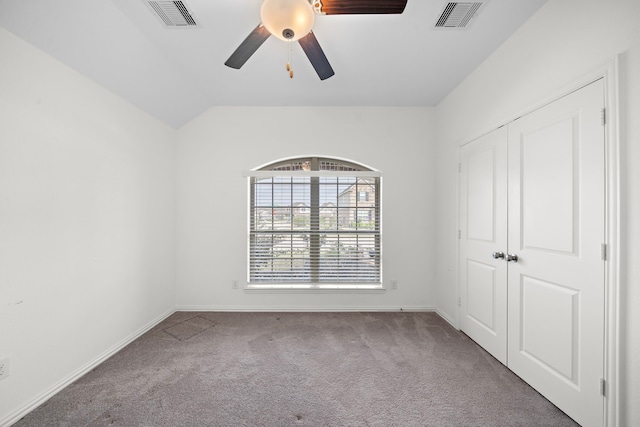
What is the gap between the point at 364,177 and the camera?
137 inches

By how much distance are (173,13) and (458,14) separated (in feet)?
6.81

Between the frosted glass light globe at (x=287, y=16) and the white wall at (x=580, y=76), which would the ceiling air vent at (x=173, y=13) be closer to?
the frosted glass light globe at (x=287, y=16)

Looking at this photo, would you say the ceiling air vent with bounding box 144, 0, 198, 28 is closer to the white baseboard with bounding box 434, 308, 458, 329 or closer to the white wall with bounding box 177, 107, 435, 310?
the white wall with bounding box 177, 107, 435, 310

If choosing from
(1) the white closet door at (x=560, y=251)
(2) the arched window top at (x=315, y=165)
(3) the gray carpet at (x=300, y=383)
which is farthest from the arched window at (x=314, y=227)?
(1) the white closet door at (x=560, y=251)

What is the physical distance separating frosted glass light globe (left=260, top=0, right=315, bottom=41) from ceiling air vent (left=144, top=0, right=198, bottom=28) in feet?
2.80

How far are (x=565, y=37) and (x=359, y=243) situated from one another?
2642 millimetres

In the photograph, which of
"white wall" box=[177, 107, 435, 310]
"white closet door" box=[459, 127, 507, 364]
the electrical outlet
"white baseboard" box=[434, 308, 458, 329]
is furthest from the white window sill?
the electrical outlet

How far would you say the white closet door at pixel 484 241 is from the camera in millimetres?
2221

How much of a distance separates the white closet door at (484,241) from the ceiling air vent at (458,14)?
92 cm

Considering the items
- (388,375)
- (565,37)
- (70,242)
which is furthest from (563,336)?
(70,242)

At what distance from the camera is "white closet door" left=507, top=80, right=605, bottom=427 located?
4.87ft

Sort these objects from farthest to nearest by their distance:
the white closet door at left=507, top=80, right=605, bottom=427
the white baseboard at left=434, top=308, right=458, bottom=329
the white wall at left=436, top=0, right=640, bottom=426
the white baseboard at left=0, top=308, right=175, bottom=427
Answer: the white baseboard at left=434, top=308, right=458, bottom=329, the white baseboard at left=0, top=308, right=175, bottom=427, the white closet door at left=507, top=80, right=605, bottom=427, the white wall at left=436, top=0, right=640, bottom=426

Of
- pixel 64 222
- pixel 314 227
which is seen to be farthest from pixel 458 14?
pixel 64 222

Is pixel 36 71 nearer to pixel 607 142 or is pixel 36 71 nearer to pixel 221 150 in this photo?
pixel 221 150
